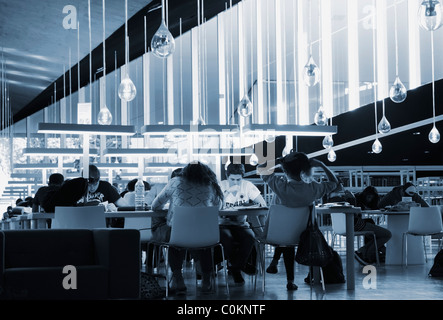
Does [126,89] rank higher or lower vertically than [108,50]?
lower

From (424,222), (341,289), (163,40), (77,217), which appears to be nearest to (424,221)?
(424,222)

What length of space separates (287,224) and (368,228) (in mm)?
2883

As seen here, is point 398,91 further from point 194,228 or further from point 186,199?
point 194,228

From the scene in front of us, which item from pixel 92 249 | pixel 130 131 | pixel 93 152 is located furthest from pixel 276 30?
pixel 92 249

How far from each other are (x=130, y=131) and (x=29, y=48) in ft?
12.8

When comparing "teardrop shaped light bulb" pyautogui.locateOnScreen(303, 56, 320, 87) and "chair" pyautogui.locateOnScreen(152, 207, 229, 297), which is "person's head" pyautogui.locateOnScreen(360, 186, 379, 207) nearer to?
"teardrop shaped light bulb" pyautogui.locateOnScreen(303, 56, 320, 87)

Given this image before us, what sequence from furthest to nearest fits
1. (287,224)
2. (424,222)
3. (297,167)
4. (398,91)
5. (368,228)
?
(368,228)
(424,222)
(398,91)
(297,167)
(287,224)

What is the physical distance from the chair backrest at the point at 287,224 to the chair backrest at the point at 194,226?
50 centimetres

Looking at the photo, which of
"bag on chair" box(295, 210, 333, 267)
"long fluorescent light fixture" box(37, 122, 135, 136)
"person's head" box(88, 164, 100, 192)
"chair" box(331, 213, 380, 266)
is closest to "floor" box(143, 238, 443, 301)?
"bag on chair" box(295, 210, 333, 267)

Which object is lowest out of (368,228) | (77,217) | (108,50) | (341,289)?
(341,289)

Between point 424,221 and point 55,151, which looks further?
point 55,151

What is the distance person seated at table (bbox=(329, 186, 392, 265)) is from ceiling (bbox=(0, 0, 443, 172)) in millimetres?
3168

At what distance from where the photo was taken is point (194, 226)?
4789 mm

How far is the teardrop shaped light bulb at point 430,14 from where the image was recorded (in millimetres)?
3629
